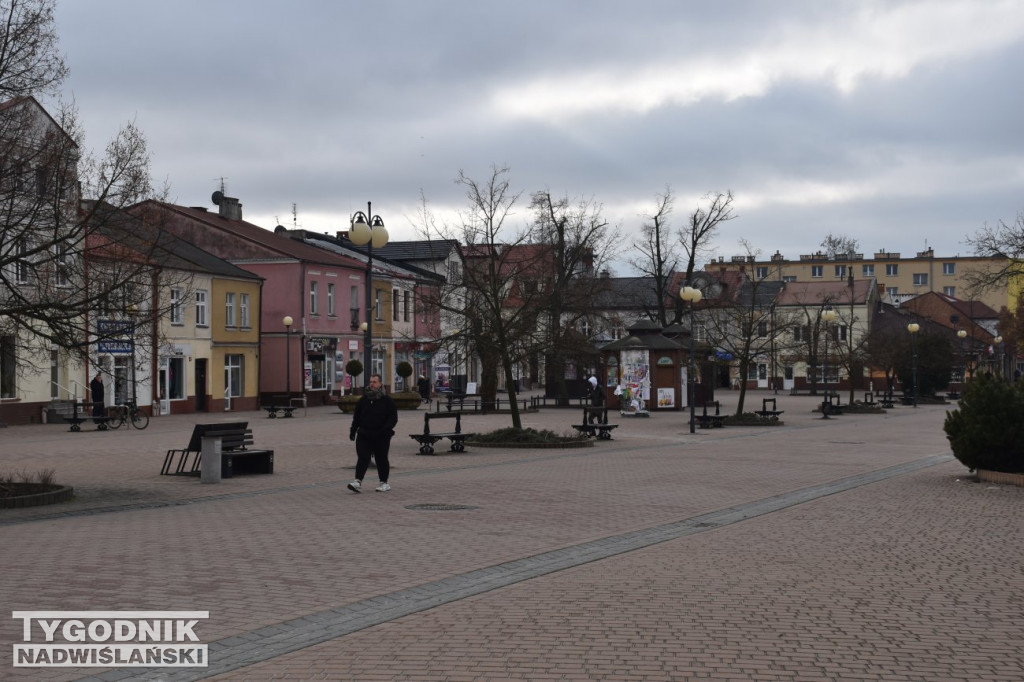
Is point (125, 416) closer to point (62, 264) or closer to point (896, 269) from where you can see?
point (62, 264)

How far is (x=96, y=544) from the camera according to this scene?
434 inches

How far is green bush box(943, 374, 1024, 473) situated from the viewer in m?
17.7

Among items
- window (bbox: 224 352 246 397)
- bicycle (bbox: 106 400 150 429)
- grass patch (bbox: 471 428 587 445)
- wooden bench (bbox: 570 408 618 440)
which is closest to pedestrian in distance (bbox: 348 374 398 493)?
grass patch (bbox: 471 428 587 445)

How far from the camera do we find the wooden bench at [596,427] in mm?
29125

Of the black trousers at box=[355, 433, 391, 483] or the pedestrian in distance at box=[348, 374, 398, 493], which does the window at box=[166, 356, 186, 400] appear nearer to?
the pedestrian in distance at box=[348, 374, 398, 493]

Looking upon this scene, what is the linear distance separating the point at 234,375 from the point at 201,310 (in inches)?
161

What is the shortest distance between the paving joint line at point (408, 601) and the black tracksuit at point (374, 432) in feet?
16.2

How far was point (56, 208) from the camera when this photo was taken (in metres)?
14.5

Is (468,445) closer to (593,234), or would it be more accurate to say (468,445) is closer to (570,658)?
(570,658)

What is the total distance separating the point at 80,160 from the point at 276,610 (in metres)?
8.70

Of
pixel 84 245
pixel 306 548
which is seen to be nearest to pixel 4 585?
pixel 306 548

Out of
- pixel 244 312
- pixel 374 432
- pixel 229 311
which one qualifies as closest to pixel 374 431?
pixel 374 432

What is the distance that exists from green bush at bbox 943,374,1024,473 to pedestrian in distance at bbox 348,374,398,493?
9232mm

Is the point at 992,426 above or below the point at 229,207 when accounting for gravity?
below
